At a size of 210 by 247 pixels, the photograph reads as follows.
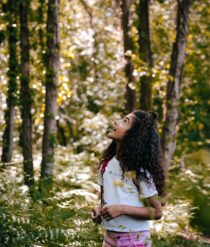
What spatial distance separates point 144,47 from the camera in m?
9.64

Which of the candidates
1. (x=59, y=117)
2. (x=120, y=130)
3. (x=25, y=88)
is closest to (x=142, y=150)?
(x=120, y=130)

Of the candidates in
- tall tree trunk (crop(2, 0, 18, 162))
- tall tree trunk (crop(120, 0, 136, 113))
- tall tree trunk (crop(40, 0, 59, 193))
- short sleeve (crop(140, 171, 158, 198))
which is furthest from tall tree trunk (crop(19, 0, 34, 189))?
short sleeve (crop(140, 171, 158, 198))

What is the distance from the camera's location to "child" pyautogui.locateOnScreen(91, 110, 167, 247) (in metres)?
3.37

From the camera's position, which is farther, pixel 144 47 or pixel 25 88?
pixel 144 47

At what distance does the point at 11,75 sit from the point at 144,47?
2603mm

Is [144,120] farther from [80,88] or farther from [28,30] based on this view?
[80,88]

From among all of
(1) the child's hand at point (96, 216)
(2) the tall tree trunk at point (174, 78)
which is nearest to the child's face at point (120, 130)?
(1) the child's hand at point (96, 216)

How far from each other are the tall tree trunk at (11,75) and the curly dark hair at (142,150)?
188 inches

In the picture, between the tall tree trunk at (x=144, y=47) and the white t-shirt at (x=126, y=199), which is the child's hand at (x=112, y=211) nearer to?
the white t-shirt at (x=126, y=199)

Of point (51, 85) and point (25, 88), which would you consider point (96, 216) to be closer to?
point (51, 85)

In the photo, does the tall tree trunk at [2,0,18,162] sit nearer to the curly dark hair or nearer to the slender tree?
the slender tree

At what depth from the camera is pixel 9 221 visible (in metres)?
3.51

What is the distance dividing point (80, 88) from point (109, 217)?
52.7ft

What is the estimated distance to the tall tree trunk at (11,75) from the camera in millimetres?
8281
